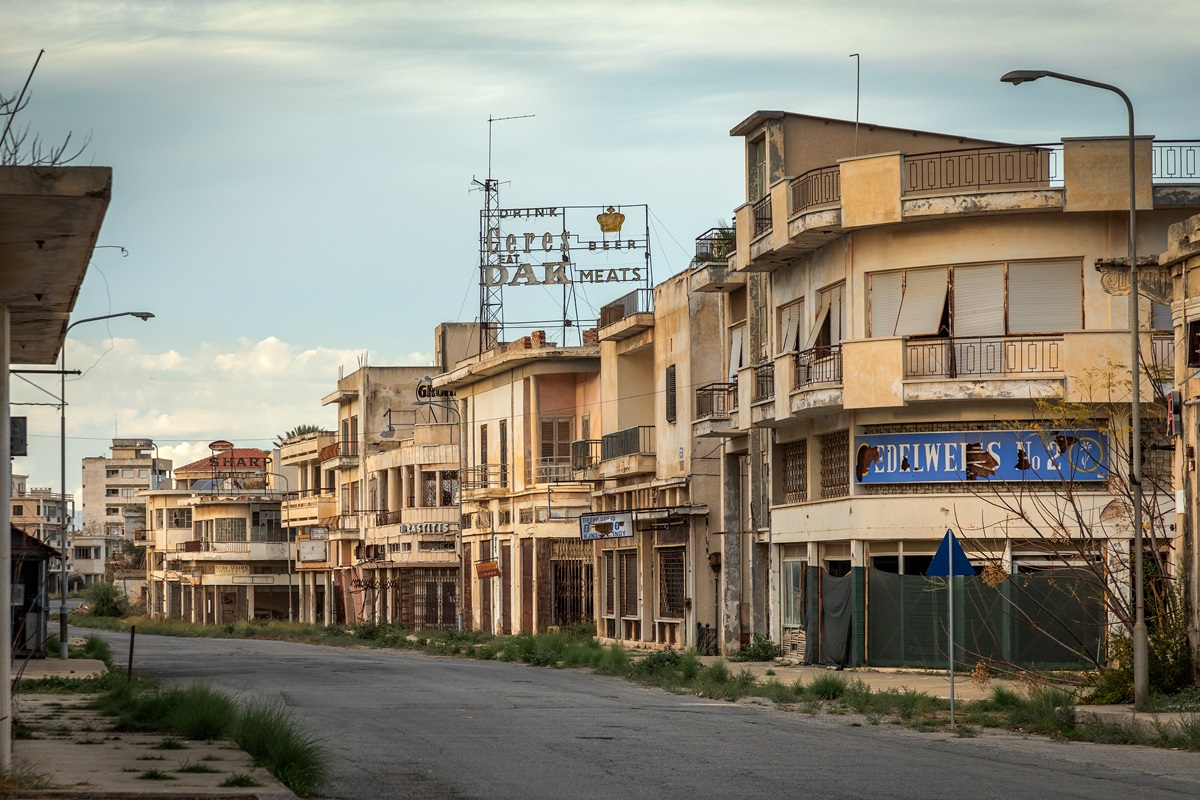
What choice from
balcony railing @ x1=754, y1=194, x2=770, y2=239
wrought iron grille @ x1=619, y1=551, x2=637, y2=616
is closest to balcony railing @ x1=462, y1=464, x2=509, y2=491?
wrought iron grille @ x1=619, y1=551, x2=637, y2=616

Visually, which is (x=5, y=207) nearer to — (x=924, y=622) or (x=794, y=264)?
(x=924, y=622)

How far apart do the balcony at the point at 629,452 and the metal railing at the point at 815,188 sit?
47.0ft

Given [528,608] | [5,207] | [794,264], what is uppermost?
[794,264]

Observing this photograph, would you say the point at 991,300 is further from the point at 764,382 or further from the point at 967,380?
the point at 764,382

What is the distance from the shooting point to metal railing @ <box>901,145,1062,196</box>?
32.3 meters

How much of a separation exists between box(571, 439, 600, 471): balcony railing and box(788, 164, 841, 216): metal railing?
19.0m

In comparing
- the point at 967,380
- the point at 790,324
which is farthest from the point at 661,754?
the point at 790,324

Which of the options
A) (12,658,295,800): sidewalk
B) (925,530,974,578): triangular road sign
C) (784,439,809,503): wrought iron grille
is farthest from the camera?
(784,439,809,503): wrought iron grille

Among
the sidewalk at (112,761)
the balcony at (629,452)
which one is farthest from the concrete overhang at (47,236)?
the balcony at (629,452)

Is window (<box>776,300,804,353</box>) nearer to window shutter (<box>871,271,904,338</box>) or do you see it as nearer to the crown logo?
window shutter (<box>871,271,904,338</box>)

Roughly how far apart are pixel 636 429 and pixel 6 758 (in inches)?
1427

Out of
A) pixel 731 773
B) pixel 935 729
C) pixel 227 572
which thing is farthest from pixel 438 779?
pixel 227 572

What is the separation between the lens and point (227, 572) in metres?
102

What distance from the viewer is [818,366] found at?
35031 mm
